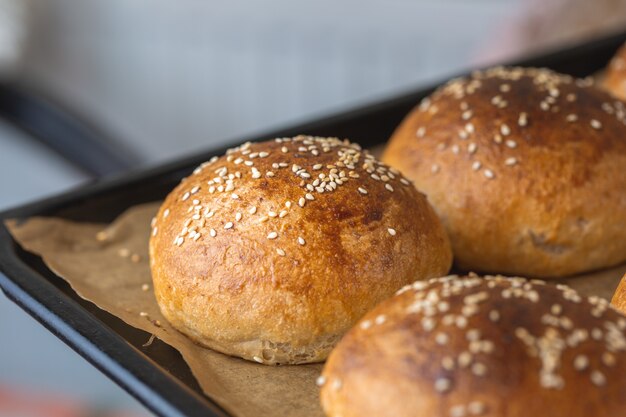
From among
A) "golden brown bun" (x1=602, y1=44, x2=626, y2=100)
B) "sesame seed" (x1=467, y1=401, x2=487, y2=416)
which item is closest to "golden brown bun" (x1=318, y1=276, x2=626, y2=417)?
"sesame seed" (x1=467, y1=401, x2=487, y2=416)

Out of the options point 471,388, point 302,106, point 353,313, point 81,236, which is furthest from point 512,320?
point 302,106

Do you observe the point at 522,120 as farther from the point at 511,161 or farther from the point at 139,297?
the point at 139,297

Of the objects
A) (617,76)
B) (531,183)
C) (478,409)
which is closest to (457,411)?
(478,409)

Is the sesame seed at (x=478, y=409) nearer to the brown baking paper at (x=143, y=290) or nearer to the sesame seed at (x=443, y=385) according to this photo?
the sesame seed at (x=443, y=385)

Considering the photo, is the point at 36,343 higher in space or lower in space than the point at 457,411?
lower

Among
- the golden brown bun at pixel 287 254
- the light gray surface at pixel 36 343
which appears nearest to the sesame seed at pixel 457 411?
→ the golden brown bun at pixel 287 254

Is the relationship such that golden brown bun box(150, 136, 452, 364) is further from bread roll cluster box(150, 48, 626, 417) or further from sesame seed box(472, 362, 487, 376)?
sesame seed box(472, 362, 487, 376)
